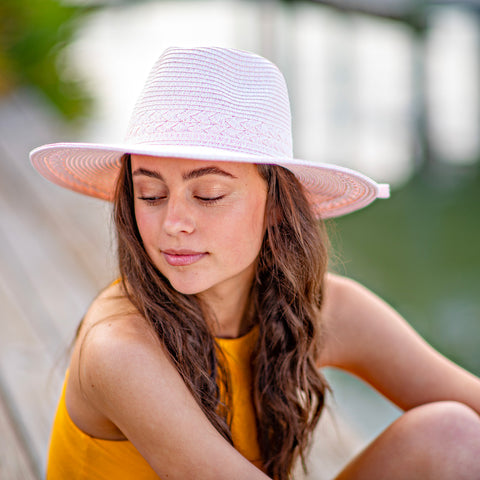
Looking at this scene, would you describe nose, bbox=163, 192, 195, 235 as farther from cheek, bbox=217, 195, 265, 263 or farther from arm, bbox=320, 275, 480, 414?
arm, bbox=320, 275, 480, 414

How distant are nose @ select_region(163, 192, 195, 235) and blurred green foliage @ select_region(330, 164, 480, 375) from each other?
2549 millimetres

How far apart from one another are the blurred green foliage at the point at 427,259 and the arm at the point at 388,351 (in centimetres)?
199

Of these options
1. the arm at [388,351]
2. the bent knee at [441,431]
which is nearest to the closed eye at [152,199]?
the arm at [388,351]

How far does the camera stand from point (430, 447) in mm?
1459

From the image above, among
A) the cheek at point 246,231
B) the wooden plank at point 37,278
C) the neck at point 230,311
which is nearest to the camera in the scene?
the cheek at point 246,231

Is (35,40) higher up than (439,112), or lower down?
higher up

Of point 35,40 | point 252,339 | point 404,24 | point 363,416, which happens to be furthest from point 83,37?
point 404,24

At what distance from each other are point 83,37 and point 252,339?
5.42m

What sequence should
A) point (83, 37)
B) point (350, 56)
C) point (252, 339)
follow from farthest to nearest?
point (350, 56) < point (83, 37) < point (252, 339)

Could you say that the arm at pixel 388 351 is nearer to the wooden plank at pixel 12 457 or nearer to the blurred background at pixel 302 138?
the blurred background at pixel 302 138

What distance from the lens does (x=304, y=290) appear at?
158 cm

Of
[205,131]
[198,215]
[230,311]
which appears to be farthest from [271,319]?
[205,131]

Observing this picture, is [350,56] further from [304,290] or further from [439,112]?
[304,290]

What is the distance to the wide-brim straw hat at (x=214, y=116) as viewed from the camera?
127 cm
